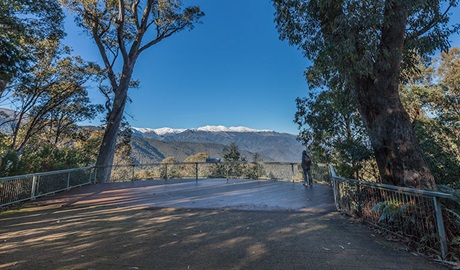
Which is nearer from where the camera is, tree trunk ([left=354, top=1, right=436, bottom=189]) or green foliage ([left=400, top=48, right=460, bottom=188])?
tree trunk ([left=354, top=1, right=436, bottom=189])

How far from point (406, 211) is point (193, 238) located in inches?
144

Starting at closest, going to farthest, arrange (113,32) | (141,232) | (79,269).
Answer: (79,269)
(141,232)
(113,32)

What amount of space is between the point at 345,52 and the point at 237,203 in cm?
463

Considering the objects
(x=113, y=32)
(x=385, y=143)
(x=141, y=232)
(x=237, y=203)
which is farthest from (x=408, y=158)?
(x=113, y=32)

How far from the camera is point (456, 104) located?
1208 cm

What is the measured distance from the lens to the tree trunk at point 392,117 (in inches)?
186

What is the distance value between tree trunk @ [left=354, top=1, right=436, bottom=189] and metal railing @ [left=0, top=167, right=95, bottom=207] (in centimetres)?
912

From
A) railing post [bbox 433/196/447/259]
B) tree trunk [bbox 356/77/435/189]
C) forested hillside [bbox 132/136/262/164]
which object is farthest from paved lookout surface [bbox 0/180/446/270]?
forested hillside [bbox 132/136/262/164]

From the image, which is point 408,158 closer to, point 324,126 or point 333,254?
point 333,254

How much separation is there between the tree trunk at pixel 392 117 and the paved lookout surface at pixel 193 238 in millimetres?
1676

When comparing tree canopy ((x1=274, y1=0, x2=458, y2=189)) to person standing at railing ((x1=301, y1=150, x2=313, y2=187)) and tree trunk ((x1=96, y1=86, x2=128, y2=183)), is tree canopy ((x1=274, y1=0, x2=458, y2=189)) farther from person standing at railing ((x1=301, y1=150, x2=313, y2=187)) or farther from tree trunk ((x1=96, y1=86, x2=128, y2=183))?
tree trunk ((x1=96, y1=86, x2=128, y2=183))

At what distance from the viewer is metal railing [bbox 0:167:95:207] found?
18.8 ft

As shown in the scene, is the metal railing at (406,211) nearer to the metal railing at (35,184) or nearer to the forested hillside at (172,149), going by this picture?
the metal railing at (35,184)

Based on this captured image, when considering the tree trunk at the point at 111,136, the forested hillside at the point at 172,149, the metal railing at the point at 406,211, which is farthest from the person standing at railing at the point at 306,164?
the forested hillside at the point at 172,149
